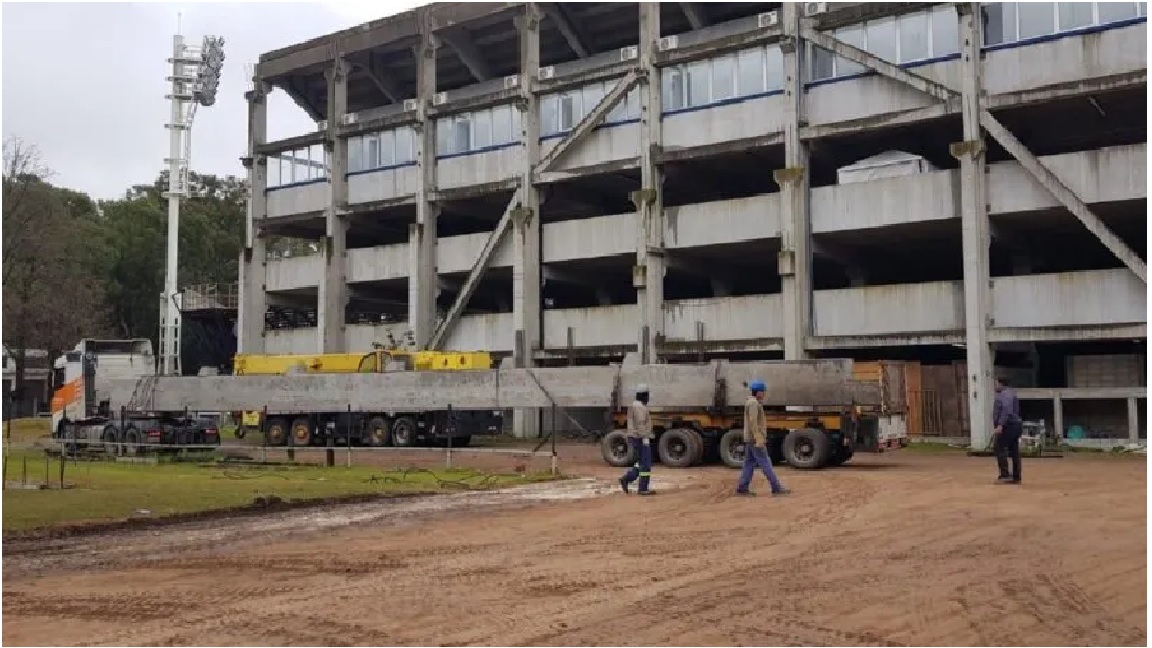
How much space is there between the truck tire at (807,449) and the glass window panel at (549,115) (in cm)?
2017

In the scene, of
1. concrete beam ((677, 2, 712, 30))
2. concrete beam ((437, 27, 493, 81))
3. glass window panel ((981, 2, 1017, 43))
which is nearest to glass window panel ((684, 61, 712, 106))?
concrete beam ((677, 2, 712, 30))

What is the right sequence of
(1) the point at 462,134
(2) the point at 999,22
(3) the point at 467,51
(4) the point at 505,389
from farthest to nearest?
(3) the point at 467,51 < (1) the point at 462,134 < (2) the point at 999,22 < (4) the point at 505,389

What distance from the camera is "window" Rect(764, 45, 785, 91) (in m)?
32.9

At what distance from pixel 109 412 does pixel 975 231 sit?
25413 mm

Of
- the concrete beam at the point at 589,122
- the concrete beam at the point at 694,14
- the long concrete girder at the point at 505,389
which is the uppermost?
the concrete beam at the point at 694,14

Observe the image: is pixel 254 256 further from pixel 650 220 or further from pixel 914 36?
pixel 914 36

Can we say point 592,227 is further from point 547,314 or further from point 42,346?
point 42,346

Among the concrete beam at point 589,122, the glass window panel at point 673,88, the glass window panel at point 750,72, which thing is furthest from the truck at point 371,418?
the glass window panel at point 750,72

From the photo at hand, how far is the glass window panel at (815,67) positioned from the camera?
32438mm

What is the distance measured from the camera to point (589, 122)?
→ 36906mm

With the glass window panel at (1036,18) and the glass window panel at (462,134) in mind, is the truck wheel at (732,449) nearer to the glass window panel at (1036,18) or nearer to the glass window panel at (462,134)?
the glass window panel at (1036,18)

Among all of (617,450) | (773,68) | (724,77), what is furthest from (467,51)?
(617,450)

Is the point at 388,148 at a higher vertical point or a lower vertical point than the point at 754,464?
higher

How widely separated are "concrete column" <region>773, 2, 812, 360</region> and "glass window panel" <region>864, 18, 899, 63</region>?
2208 mm
